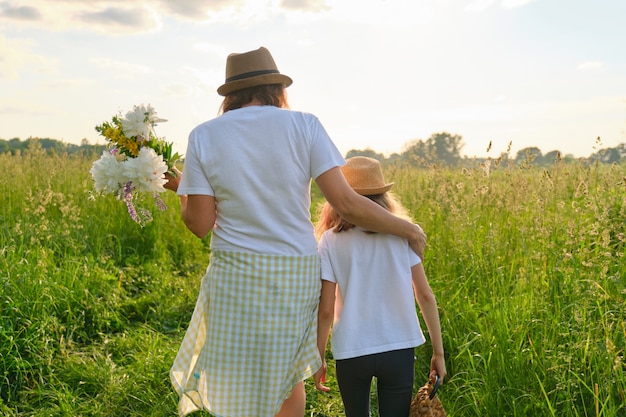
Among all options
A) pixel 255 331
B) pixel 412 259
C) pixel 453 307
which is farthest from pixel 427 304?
pixel 453 307

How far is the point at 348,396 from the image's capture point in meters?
2.38

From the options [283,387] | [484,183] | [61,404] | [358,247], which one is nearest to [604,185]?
[484,183]

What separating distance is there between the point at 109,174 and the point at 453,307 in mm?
2342

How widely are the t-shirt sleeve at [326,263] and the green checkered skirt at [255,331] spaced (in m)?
0.05

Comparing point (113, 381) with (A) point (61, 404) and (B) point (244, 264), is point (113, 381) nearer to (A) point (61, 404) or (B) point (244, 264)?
(A) point (61, 404)

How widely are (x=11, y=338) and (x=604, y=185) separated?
425 centimetres

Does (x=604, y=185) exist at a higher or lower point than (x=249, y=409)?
higher

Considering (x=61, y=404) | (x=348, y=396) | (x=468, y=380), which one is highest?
(x=348, y=396)

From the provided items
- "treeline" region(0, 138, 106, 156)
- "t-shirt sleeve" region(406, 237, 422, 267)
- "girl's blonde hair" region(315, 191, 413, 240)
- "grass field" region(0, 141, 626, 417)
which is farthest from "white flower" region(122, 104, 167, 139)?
"treeline" region(0, 138, 106, 156)

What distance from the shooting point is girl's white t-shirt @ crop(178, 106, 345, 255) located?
2.12m

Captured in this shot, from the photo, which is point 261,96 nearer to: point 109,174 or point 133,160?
point 133,160

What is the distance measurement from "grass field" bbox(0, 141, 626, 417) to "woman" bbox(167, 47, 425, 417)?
1203 mm

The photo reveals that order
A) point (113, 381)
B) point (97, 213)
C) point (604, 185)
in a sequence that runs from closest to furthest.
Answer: point (113, 381) → point (604, 185) → point (97, 213)

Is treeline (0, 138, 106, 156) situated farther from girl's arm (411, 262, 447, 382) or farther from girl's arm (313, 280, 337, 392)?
girl's arm (411, 262, 447, 382)
